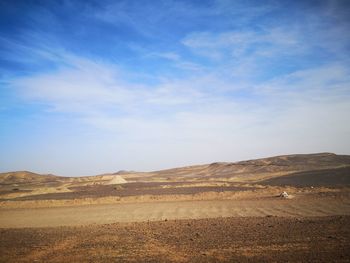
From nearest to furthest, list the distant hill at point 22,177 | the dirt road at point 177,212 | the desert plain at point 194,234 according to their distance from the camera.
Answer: the desert plain at point 194,234 → the dirt road at point 177,212 → the distant hill at point 22,177

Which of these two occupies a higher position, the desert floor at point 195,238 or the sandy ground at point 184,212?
the sandy ground at point 184,212

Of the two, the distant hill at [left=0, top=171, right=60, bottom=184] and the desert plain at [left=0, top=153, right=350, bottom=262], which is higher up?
the distant hill at [left=0, top=171, right=60, bottom=184]

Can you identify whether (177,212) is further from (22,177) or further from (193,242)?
(22,177)

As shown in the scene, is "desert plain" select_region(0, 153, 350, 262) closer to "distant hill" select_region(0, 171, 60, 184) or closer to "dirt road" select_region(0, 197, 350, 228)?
"dirt road" select_region(0, 197, 350, 228)

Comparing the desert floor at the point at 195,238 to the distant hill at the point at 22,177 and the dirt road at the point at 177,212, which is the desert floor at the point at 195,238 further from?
the distant hill at the point at 22,177

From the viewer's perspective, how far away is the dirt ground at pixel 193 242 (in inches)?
412

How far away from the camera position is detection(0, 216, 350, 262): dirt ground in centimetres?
1045

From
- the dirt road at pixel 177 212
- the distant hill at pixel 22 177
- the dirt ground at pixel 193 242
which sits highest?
the distant hill at pixel 22 177

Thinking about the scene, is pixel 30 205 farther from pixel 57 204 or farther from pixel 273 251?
pixel 273 251

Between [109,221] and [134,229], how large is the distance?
14.4 feet

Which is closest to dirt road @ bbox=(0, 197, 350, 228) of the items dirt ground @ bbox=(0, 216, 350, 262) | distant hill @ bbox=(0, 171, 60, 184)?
dirt ground @ bbox=(0, 216, 350, 262)

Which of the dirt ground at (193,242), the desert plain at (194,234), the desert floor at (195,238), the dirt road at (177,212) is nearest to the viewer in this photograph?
the dirt ground at (193,242)

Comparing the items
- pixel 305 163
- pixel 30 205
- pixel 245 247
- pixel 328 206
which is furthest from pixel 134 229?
pixel 305 163

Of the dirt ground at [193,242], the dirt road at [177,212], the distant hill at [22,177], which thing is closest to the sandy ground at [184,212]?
the dirt road at [177,212]
